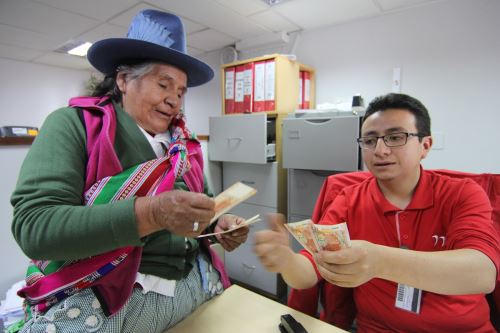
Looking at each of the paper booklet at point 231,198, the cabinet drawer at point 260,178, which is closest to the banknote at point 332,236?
the paper booklet at point 231,198

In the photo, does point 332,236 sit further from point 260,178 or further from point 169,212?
point 260,178

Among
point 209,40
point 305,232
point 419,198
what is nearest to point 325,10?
point 209,40

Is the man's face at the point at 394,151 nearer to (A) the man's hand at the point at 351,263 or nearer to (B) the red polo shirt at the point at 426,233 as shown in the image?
(B) the red polo shirt at the point at 426,233

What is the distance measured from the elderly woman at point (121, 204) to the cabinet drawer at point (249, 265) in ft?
4.62

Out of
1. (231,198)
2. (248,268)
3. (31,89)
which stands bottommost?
(248,268)

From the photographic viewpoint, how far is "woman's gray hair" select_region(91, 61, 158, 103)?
2.95ft

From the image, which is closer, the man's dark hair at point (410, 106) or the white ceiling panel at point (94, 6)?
the man's dark hair at point (410, 106)

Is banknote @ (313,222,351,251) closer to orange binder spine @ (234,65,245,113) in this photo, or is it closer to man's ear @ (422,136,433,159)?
man's ear @ (422,136,433,159)

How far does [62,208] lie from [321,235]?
59cm

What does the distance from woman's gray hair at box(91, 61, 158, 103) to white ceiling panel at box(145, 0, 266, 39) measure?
1552 mm

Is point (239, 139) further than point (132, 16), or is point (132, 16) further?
point (132, 16)

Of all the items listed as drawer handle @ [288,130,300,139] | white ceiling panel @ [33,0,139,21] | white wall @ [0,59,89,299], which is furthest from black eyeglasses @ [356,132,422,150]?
white wall @ [0,59,89,299]

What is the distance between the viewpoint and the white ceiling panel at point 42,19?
91.1 inches

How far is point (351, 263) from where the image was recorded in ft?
2.20
